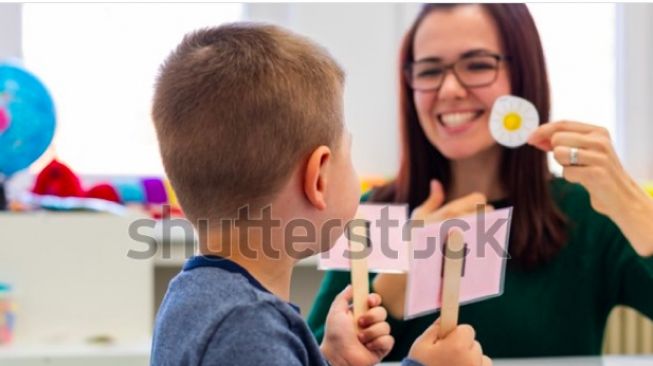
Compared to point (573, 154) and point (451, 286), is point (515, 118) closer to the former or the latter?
point (573, 154)

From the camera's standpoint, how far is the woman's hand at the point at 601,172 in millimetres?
1019

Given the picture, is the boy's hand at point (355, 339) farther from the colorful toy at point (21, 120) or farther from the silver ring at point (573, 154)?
the colorful toy at point (21, 120)

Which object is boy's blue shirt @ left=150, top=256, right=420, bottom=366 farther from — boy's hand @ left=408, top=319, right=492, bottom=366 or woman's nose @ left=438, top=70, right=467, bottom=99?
woman's nose @ left=438, top=70, right=467, bottom=99

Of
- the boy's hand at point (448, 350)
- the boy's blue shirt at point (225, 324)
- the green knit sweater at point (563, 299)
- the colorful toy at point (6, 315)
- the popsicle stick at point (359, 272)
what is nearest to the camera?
the boy's blue shirt at point (225, 324)

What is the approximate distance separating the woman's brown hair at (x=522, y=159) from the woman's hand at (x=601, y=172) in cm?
16

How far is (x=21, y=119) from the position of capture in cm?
140

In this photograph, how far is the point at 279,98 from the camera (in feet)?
1.99

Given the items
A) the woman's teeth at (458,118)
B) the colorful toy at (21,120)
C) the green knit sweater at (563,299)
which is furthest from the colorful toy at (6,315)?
the woman's teeth at (458,118)

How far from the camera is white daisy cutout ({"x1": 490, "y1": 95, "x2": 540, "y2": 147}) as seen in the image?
1.08 meters

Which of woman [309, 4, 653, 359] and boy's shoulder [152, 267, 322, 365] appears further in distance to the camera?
woman [309, 4, 653, 359]

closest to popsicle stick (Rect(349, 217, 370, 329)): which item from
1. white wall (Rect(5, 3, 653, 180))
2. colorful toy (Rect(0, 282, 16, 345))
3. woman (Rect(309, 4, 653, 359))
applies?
woman (Rect(309, 4, 653, 359))

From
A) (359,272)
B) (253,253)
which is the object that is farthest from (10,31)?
(253,253)

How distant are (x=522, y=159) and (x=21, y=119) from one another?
2.59 ft

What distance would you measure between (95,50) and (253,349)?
5.16ft
